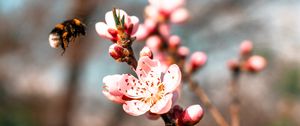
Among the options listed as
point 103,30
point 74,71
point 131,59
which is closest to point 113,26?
point 103,30

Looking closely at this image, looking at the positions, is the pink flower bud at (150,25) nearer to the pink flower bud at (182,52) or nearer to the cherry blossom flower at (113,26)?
the pink flower bud at (182,52)

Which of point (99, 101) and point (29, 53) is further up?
point (29, 53)

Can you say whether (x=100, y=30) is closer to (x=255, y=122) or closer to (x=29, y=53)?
(x=29, y=53)

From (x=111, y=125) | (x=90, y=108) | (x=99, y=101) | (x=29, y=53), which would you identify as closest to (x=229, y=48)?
(x=111, y=125)

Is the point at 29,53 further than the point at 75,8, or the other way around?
the point at 29,53

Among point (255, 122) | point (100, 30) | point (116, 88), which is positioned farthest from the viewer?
point (255, 122)

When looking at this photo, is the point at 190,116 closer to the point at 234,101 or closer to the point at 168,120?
the point at 168,120

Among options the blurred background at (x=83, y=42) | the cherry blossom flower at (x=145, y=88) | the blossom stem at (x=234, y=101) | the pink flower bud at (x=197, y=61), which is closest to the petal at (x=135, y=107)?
the cherry blossom flower at (x=145, y=88)
